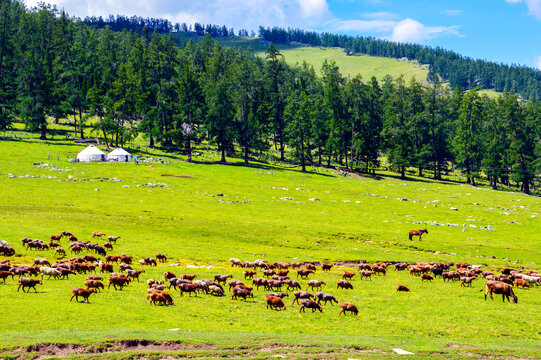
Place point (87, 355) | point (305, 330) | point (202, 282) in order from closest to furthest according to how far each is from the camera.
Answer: point (87, 355)
point (305, 330)
point (202, 282)

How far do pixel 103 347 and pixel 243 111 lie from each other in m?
105

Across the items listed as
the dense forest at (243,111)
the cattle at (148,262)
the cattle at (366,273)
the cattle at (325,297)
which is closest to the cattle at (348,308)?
the cattle at (325,297)

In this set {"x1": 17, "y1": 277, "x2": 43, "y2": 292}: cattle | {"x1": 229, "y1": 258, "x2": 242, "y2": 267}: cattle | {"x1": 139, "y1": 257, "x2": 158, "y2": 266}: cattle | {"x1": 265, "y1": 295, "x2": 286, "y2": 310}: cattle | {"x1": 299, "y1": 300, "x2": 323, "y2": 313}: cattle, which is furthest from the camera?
{"x1": 229, "y1": 258, "x2": 242, "y2": 267}: cattle

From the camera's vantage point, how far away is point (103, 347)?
15453mm

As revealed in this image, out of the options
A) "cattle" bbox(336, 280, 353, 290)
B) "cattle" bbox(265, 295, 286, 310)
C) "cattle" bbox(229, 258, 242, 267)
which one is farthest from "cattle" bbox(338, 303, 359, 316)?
"cattle" bbox(229, 258, 242, 267)

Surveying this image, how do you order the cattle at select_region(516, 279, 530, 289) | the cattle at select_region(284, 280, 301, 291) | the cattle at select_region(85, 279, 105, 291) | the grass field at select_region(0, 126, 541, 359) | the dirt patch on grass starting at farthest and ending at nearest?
1. the cattle at select_region(516, 279, 530, 289)
2. the cattle at select_region(284, 280, 301, 291)
3. the cattle at select_region(85, 279, 105, 291)
4. the grass field at select_region(0, 126, 541, 359)
5. the dirt patch on grass

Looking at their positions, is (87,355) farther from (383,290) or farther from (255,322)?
(383,290)

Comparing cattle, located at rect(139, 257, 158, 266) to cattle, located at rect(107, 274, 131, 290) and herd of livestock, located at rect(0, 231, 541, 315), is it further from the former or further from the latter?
cattle, located at rect(107, 274, 131, 290)

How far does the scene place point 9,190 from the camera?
60406 mm

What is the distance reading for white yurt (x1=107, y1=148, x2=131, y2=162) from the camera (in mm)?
96000

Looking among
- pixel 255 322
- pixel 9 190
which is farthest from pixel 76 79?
pixel 255 322

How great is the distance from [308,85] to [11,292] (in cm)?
15678

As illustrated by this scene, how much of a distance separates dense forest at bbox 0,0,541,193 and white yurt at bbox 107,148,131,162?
10597 millimetres

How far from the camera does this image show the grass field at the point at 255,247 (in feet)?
54.6
